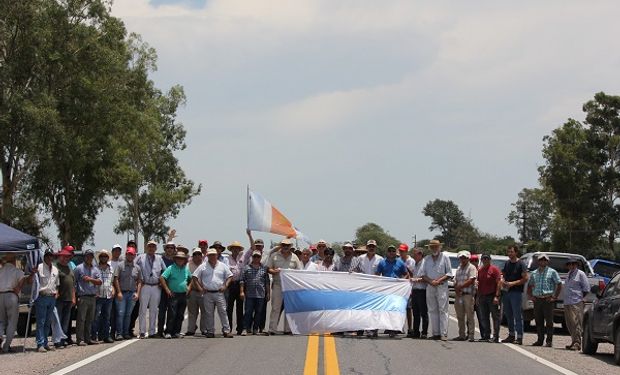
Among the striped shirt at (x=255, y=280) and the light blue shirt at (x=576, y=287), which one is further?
the light blue shirt at (x=576, y=287)

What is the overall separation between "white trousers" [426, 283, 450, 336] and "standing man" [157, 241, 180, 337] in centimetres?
498

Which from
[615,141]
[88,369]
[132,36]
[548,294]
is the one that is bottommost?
[88,369]

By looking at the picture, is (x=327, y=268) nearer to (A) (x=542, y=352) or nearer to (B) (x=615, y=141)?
(A) (x=542, y=352)

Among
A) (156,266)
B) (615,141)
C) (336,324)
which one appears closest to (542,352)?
(336,324)

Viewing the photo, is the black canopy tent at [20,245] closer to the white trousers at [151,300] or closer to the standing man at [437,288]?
the white trousers at [151,300]

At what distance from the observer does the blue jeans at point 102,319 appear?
1842cm

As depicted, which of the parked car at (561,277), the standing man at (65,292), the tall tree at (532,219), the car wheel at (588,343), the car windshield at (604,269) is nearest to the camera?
the standing man at (65,292)

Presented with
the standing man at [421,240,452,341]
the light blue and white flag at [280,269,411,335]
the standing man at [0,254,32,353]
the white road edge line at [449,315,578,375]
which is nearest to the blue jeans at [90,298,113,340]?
the standing man at [0,254,32,353]

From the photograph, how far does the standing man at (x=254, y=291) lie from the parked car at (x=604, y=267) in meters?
13.2

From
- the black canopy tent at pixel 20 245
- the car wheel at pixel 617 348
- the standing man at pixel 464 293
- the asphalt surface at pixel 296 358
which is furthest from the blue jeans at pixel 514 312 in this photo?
the black canopy tent at pixel 20 245

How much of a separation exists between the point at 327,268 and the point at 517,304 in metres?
3.98

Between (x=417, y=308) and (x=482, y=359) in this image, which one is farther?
(x=417, y=308)

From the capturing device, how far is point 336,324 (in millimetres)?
19203

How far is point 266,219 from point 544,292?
628cm
